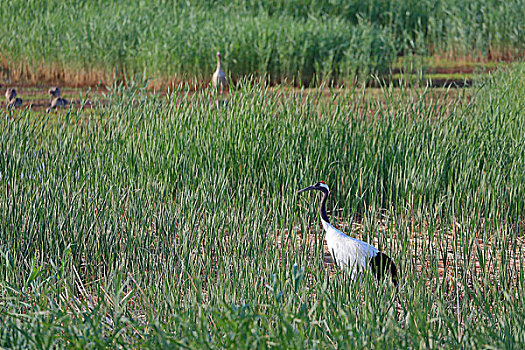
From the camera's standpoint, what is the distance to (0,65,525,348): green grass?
245cm

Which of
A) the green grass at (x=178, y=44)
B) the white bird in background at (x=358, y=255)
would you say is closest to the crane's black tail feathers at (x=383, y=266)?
the white bird in background at (x=358, y=255)

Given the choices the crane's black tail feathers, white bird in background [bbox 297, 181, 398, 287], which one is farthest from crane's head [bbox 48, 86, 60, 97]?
the crane's black tail feathers

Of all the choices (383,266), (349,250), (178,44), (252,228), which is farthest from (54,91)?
(383,266)

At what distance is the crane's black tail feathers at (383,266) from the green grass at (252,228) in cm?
5

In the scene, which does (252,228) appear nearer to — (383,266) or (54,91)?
(383,266)

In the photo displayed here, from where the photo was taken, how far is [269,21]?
36.5 feet

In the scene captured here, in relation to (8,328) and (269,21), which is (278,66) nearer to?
(269,21)

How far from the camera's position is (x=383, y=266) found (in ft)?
10.8

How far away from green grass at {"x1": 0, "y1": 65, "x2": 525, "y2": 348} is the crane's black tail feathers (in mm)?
49

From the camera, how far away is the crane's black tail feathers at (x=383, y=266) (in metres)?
3.21

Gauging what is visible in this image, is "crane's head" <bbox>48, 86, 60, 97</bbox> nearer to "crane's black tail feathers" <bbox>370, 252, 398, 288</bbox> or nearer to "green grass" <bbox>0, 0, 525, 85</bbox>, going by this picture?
"green grass" <bbox>0, 0, 525, 85</bbox>

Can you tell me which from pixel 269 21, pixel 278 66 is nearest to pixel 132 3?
pixel 269 21

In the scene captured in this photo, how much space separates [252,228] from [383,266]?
0.71m

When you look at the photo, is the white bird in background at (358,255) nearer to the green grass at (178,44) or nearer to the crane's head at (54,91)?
the green grass at (178,44)
